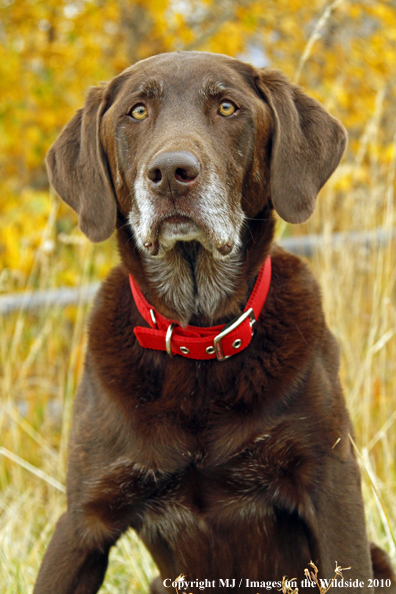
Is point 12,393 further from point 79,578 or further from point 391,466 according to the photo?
point 391,466

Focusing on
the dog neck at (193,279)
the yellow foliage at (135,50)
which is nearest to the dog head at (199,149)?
the dog neck at (193,279)

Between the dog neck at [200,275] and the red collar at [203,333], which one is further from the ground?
the dog neck at [200,275]

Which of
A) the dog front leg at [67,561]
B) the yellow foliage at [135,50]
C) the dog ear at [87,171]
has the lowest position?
the dog front leg at [67,561]

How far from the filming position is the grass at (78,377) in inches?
120

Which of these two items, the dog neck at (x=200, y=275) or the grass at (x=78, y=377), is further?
the grass at (x=78, y=377)

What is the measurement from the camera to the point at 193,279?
7.93 feet

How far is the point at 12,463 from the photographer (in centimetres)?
363

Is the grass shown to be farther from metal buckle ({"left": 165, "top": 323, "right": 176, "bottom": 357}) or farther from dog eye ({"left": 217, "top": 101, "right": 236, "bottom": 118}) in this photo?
dog eye ({"left": 217, "top": 101, "right": 236, "bottom": 118})

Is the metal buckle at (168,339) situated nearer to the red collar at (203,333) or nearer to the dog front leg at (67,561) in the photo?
the red collar at (203,333)

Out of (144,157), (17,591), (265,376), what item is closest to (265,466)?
(265,376)

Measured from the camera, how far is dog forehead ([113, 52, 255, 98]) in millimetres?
2223

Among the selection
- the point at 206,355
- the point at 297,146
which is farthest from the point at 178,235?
the point at 297,146

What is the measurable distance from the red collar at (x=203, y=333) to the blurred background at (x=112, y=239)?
0.50 m

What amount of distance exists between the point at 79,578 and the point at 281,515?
0.64 m
